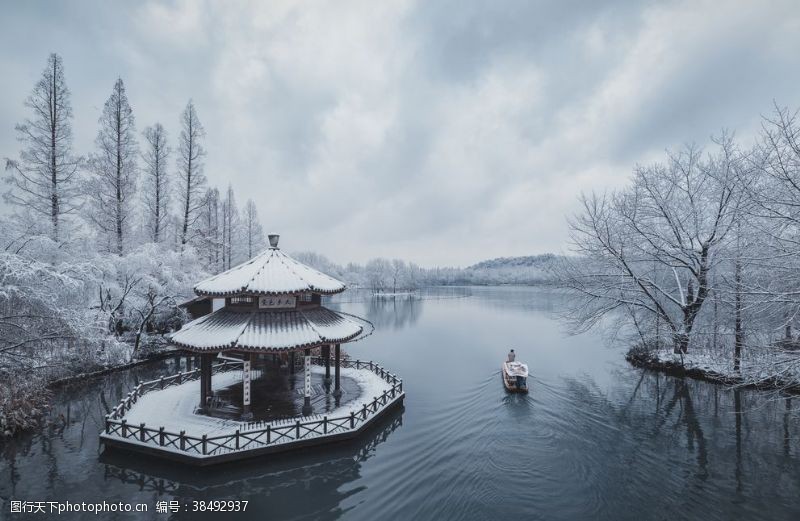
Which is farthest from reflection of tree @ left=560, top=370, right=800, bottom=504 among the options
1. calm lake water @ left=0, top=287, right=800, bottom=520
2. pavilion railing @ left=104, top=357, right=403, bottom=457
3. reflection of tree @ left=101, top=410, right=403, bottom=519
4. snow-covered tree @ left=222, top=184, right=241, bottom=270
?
snow-covered tree @ left=222, top=184, right=241, bottom=270

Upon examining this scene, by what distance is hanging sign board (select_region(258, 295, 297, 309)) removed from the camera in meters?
14.9

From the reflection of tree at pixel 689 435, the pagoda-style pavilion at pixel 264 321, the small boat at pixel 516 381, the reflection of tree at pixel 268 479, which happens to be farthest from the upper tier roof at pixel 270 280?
the reflection of tree at pixel 689 435

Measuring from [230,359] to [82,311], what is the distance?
7602mm

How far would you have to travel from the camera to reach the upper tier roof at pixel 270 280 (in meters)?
14.3

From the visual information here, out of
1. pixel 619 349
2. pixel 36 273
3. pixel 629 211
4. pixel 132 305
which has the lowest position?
pixel 619 349

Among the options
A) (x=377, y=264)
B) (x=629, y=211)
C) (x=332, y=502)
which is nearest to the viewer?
(x=332, y=502)

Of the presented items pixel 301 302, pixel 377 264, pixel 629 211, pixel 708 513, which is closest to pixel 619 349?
pixel 629 211

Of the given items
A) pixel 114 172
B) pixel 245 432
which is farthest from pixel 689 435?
pixel 114 172

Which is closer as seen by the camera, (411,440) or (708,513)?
(708,513)

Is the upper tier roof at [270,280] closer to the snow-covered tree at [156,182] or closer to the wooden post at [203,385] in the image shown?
the wooden post at [203,385]

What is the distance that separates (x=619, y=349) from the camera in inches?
1161

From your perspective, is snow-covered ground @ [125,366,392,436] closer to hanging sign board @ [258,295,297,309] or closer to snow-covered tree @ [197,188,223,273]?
hanging sign board @ [258,295,297,309]

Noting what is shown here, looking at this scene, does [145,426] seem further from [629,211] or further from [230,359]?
[629,211]

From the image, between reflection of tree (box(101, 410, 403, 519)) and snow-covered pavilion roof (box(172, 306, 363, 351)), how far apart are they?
12.7 feet
